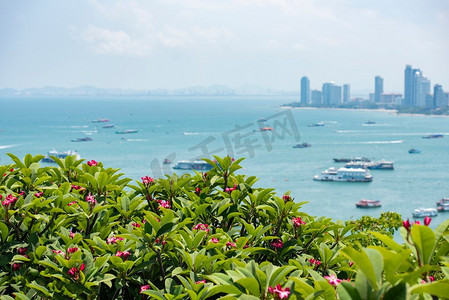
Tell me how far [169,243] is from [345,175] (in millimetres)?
29139

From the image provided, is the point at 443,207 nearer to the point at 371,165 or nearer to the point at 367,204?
the point at 367,204

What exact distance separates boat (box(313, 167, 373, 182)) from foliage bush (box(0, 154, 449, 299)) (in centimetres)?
2717

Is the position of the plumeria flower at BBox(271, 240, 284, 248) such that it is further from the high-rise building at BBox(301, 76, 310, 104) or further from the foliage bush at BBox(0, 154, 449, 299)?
the high-rise building at BBox(301, 76, 310, 104)

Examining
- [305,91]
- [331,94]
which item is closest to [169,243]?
[331,94]

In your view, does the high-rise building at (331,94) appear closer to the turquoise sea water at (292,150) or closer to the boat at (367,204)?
the turquoise sea water at (292,150)

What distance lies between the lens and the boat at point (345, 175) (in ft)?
94.9

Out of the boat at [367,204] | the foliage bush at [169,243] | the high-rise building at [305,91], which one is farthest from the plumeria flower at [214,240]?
the high-rise building at [305,91]

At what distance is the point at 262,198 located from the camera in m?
2.16

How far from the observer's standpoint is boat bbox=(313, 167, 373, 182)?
28.9 m

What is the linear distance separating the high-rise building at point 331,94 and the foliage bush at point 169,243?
333 feet

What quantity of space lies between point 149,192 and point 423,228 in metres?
1.51

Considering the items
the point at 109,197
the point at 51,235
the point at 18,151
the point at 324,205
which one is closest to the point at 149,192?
the point at 109,197

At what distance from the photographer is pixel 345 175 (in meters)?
29.7

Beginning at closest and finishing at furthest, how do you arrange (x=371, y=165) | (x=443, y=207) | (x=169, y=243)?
1. (x=169, y=243)
2. (x=443, y=207)
3. (x=371, y=165)
